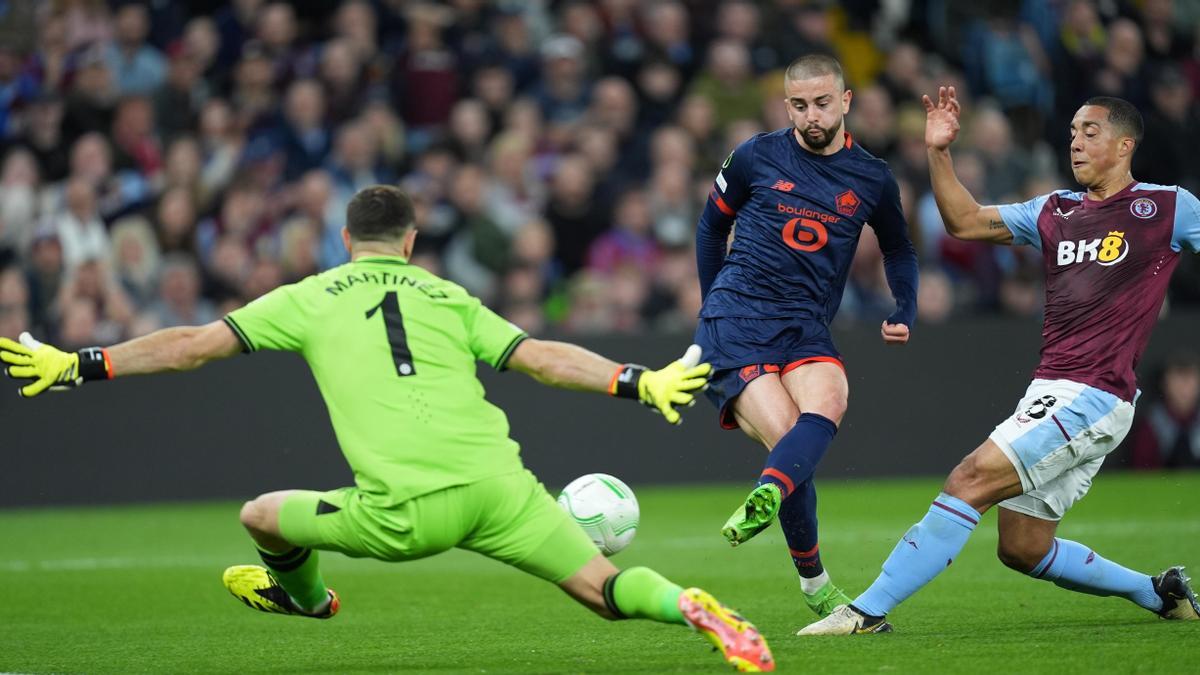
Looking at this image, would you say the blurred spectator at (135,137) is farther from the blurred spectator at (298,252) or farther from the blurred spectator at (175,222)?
the blurred spectator at (298,252)

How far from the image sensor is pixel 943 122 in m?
7.49

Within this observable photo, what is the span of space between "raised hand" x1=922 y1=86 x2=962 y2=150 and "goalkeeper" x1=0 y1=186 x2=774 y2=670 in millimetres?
2112

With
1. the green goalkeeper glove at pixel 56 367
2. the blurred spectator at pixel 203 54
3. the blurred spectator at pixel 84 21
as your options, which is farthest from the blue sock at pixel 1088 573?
the blurred spectator at pixel 84 21

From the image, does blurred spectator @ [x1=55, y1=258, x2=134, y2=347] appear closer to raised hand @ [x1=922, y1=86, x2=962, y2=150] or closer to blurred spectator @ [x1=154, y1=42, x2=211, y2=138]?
blurred spectator @ [x1=154, y1=42, x2=211, y2=138]

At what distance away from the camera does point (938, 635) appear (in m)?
7.24

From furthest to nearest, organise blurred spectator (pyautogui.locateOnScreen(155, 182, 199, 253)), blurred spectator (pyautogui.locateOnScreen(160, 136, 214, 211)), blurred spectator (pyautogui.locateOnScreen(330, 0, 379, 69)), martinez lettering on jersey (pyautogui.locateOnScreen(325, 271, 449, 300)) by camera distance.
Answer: blurred spectator (pyautogui.locateOnScreen(330, 0, 379, 69)) < blurred spectator (pyautogui.locateOnScreen(160, 136, 214, 211)) < blurred spectator (pyautogui.locateOnScreen(155, 182, 199, 253)) < martinez lettering on jersey (pyautogui.locateOnScreen(325, 271, 449, 300))

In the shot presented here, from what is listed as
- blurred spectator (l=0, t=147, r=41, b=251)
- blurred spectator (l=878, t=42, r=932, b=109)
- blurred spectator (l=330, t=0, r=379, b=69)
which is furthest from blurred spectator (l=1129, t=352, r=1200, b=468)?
blurred spectator (l=0, t=147, r=41, b=251)

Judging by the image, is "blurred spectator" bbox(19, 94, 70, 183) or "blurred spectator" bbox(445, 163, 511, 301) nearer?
"blurred spectator" bbox(445, 163, 511, 301)

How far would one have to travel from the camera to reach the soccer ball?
751 cm

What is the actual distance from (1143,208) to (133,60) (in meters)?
11.2

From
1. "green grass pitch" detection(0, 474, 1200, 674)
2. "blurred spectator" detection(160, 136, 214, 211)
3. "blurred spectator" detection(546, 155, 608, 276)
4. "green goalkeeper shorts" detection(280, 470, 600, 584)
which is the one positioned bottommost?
"green grass pitch" detection(0, 474, 1200, 674)

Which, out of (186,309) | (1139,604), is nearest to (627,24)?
(186,309)

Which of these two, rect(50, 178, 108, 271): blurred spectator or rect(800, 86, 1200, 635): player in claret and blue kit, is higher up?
rect(50, 178, 108, 271): blurred spectator

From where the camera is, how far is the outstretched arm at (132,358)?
6066mm
